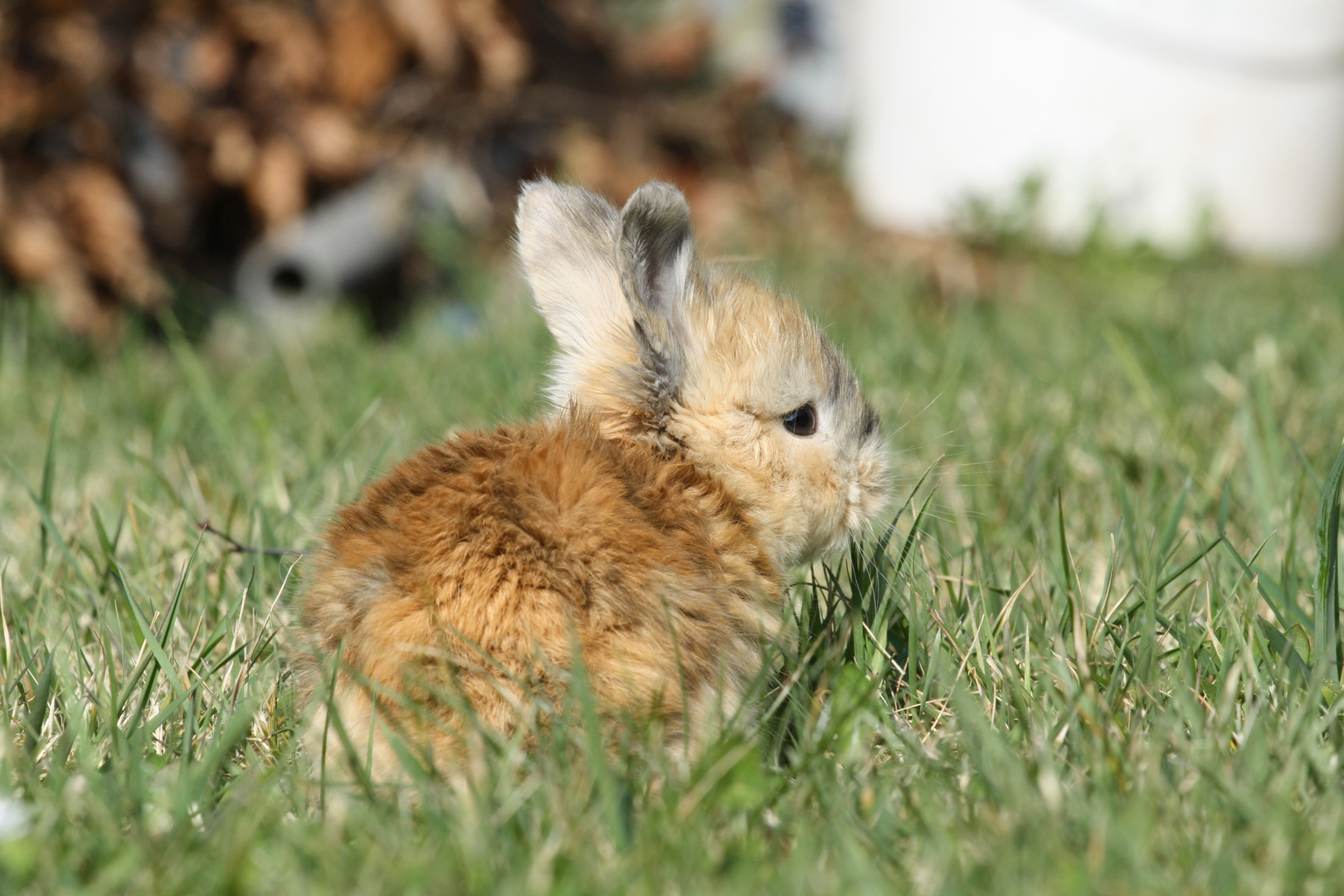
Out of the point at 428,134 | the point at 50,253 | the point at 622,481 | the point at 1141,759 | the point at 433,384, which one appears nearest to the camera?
the point at 1141,759

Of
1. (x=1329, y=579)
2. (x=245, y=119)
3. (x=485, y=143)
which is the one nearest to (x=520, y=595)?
(x=1329, y=579)

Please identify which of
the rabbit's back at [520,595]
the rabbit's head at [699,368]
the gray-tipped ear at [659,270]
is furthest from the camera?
the rabbit's head at [699,368]

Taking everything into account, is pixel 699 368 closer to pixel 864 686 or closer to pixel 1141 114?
pixel 864 686

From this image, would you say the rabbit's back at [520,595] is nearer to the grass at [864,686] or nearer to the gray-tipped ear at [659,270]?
the grass at [864,686]

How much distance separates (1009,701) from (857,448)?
70 centimetres

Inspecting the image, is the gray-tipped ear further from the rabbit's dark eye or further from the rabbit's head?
the rabbit's dark eye

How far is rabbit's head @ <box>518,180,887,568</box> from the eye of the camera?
2398 millimetres

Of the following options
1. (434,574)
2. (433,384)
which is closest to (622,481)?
(434,574)

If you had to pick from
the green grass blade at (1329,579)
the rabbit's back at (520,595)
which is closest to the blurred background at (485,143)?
the rabbit's back at (520,595)

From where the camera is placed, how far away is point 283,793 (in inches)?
73.5

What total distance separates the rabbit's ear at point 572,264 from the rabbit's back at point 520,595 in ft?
1.22

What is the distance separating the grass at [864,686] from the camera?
62.7 inches

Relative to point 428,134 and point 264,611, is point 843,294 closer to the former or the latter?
point 428,134

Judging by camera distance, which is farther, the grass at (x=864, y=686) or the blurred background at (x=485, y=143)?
the blurred background at (x=485, y=143)
